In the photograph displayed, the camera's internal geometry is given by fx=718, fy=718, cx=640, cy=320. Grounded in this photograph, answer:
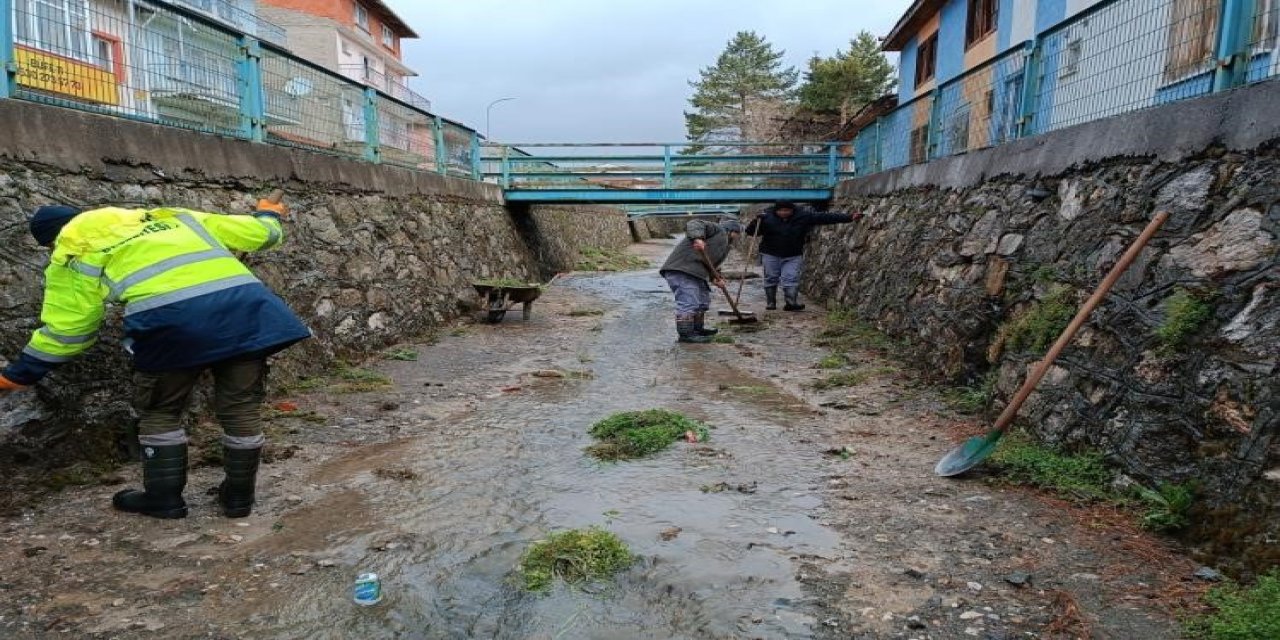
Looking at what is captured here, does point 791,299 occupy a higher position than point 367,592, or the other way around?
point 791,299

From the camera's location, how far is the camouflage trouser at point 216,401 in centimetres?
335

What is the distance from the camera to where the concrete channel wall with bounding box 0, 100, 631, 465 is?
12.3ft

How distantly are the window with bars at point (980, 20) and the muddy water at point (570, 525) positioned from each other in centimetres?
1279

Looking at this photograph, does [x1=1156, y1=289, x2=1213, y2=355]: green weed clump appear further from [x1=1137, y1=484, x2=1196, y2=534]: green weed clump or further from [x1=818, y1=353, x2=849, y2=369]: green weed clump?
[x1=818, y1=353, x2=849, y2=369]: green weed clump

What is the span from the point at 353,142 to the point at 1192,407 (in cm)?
789

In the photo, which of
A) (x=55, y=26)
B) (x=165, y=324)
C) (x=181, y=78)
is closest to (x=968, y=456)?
(x=165, y=324)

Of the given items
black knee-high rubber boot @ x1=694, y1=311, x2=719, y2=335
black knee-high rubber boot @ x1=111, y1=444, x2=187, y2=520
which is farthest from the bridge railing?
black knee-high rubber boot @ x1=111, y1=444, x2=187, y2=520

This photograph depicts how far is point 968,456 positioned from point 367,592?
10.3 feet

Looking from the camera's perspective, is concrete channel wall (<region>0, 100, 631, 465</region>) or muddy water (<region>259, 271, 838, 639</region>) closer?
muddy water (<region>259, 271, 838, 639</region>)

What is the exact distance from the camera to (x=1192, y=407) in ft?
10.6

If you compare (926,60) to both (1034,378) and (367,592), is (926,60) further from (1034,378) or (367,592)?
(367,592)

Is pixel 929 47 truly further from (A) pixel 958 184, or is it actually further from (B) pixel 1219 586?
(B) pixel 1219 586

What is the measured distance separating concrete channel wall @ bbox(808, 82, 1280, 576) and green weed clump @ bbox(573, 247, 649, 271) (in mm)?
12785

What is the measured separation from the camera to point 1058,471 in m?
3.78
